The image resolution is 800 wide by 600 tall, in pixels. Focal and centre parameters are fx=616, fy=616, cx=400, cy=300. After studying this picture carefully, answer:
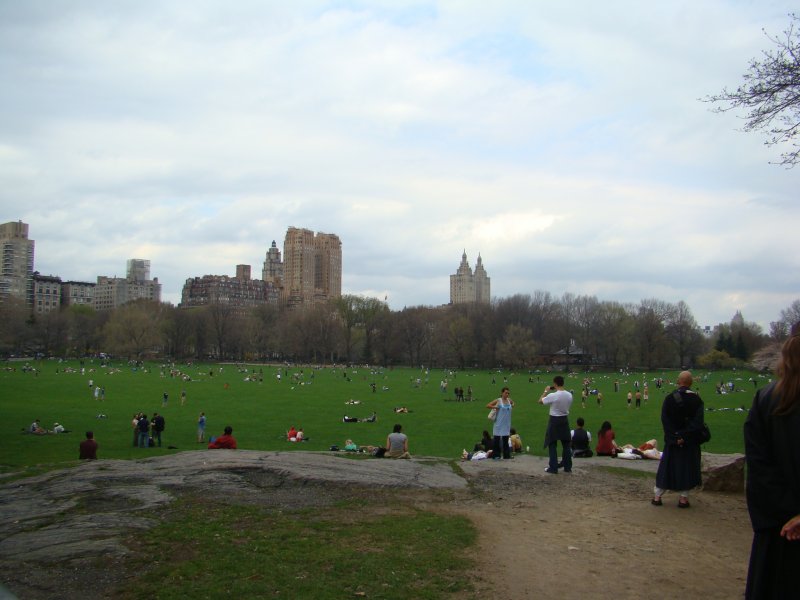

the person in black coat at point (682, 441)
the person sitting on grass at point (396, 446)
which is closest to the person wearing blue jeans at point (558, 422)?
the person in black coat at point (682, 441)

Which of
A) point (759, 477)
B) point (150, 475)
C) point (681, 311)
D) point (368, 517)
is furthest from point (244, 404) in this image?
point (681, 311)

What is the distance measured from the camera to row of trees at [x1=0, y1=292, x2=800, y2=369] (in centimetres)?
12006

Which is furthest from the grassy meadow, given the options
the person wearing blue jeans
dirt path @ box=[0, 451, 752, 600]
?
the person wearing blue jeans

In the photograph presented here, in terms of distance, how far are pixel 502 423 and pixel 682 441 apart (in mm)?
6134

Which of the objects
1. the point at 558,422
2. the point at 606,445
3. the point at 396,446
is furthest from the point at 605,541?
the point at 606,445

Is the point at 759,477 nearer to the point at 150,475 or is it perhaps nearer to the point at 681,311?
the point at 150,475

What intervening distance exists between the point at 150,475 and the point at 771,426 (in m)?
10.6

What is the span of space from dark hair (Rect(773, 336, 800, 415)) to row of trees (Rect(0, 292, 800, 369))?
108 metres

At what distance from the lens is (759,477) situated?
3977 millimetres

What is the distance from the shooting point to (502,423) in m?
15.0

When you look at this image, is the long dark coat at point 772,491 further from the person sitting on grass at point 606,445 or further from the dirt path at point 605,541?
the person sitting on grass at point 606,445

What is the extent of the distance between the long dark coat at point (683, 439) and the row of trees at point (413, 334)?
102027 mm

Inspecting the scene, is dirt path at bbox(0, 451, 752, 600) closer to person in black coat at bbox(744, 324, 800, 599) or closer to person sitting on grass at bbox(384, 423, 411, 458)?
person sitting on grass at bbox(384, 423, 411, 458)

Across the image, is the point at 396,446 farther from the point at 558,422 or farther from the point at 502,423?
the point at 558,422
